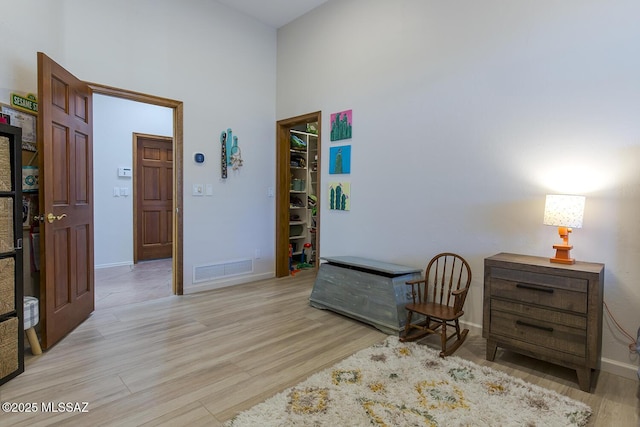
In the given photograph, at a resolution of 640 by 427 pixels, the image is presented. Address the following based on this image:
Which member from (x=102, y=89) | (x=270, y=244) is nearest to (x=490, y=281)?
(x=270, y=244)

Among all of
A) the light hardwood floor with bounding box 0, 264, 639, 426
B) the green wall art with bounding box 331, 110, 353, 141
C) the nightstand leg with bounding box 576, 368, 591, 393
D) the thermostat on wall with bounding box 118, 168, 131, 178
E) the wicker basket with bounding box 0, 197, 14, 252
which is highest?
the green wall art with bounding box 331, 110, 353, 141

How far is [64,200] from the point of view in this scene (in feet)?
8.72

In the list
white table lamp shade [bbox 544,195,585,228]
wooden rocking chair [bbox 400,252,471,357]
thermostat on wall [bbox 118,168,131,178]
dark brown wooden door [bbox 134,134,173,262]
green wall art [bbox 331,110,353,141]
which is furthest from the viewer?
dark brown wooden door [bbox 134,134,173,262]

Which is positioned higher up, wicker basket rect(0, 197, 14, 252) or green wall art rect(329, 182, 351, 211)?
Answer: green wall art rect(329, 182, 351, 211)

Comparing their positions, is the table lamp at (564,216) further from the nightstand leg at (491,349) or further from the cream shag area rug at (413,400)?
the cream shag area rug at (413,400)

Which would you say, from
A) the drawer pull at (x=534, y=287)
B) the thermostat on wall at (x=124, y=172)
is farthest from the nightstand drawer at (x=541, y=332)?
the thermostat on wall at (x=124, y=172)

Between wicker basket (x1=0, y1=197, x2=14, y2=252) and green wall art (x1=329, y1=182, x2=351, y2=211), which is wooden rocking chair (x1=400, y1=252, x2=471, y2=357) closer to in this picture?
green wall art (x1=329, y1=182, x2=351, y2=211)

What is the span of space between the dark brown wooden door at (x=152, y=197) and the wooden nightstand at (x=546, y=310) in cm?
532

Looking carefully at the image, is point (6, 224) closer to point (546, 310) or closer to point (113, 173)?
point (546, 310)

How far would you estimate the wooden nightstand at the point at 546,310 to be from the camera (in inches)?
78.2

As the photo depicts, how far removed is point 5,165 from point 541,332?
3454 millimetres

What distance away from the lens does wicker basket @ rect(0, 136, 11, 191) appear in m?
2.00

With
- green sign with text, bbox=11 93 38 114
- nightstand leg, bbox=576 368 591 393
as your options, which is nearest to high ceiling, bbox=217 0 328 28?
green sign with text, bbox=11 93 38 114

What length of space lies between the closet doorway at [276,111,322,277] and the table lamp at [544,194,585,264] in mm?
2929
